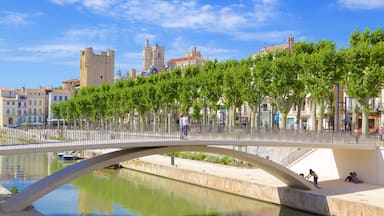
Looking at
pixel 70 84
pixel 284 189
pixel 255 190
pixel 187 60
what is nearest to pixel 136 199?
pixel 255 190

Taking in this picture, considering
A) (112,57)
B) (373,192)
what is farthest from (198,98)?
(112,57)

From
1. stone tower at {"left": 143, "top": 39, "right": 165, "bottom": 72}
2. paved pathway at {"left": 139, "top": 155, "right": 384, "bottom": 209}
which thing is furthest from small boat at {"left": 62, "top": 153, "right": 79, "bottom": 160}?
stone tower at {"left": 143, "top": 39, "right": 165, "bottom": 72}

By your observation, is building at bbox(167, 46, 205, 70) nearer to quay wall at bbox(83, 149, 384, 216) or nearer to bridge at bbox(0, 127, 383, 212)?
quay wall at bbox(83, 149, 384, 216)

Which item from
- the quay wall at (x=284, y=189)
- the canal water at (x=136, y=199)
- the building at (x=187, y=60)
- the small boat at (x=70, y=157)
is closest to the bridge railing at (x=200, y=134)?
the quay wall at (x=284, y=189)

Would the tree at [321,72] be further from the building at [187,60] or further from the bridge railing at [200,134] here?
the building at [187,60]

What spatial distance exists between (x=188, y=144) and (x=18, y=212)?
7.88 meters

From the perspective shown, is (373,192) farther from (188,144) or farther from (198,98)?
(198,98)

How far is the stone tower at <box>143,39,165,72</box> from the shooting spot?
129 meters

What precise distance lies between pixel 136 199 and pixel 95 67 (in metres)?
86.6

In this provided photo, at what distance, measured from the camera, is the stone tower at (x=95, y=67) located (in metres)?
114

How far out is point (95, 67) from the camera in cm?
11556

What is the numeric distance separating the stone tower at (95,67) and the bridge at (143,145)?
88.8 metres

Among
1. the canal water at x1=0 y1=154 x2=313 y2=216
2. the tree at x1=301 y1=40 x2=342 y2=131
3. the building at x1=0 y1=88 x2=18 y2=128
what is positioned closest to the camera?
the canal water at x1=0 y1=154 x2=313 y2=216

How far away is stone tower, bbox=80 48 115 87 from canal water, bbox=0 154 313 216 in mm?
73770
